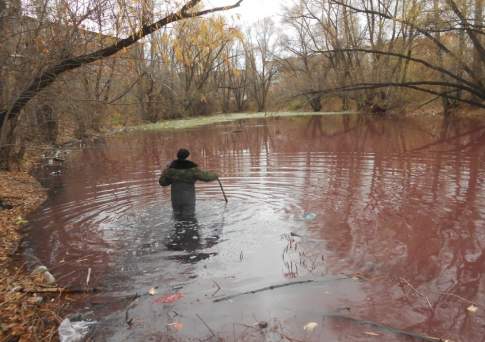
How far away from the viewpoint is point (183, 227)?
7602 mm

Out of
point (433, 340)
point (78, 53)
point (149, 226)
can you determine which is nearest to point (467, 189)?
point (433, 340)

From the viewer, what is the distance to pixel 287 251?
6.30 m

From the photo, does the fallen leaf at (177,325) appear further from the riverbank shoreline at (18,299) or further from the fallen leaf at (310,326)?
the fallen leaf at (310,326)

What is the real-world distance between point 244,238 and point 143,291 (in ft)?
7.48

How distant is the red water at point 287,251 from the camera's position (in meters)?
4.32

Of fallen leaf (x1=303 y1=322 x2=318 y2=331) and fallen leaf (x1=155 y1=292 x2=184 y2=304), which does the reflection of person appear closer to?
fallen leaf (x1=155 y1=292 x2=184 y2=304)

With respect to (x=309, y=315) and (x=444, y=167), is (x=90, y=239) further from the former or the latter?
(x=444, y=167)

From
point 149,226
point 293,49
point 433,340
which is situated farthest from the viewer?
point 293,49

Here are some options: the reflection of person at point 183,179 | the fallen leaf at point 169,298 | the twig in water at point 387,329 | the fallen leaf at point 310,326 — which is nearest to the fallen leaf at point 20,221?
the reflection of person at point 183,179

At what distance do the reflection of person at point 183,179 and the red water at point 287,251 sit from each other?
1.52ft

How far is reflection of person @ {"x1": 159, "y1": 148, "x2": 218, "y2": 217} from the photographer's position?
26.2ft

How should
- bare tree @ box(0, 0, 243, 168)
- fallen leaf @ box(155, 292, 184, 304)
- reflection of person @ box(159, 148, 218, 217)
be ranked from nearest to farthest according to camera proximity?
1. fallen leaf @ box(155, 292, 184, 304)
2. bare tree @ box(0, 0, 243, 168)
3. reflection of person @ box(159, 148, 218, 217)

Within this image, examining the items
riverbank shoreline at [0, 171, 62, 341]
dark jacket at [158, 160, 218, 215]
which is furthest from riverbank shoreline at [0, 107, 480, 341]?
dark jacket at [158, 160, 218, 215]

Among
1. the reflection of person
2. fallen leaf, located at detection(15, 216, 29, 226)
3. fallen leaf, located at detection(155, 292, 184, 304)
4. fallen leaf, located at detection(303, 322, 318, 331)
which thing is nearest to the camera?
fallen leaf, located at detection(303, 322, 318, 331)
